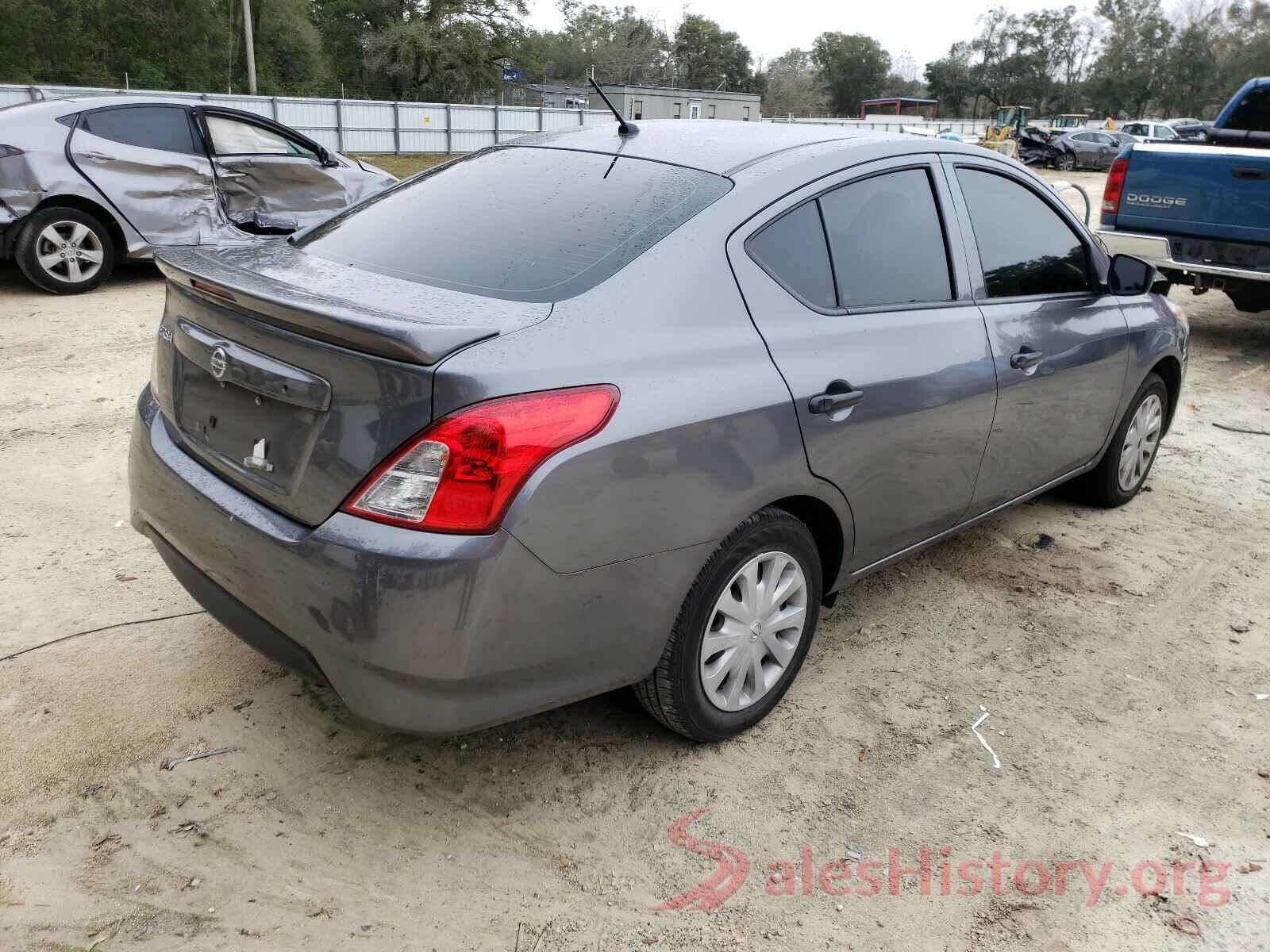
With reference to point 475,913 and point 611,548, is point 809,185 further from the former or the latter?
point 475,913

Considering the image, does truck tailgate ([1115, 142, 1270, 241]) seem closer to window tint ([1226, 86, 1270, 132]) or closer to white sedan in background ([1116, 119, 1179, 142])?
window tint ([1226, 86, 1270, 132])

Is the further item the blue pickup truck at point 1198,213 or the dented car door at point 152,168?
the dented car door at point 152,168

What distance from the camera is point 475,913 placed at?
234 cm

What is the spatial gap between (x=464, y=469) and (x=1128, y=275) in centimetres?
323

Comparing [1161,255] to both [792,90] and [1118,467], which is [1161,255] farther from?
[792,90]

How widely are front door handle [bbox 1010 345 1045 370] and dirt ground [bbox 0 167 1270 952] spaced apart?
3.12ft

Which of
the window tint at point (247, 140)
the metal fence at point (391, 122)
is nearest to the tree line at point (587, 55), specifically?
the metal fence at point (391, 122)

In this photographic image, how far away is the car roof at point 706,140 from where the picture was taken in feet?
10.1

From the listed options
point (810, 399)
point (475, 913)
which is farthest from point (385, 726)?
point (810, 399)

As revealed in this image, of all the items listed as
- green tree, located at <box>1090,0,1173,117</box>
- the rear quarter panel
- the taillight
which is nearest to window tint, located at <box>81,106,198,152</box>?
the rear quarter panel

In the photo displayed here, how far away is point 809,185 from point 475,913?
215 centimetres

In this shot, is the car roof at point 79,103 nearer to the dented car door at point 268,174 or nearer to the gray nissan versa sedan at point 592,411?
the dented car door at point 268,174

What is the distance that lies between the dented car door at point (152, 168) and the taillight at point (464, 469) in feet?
23.3

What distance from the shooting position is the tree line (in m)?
49.8
